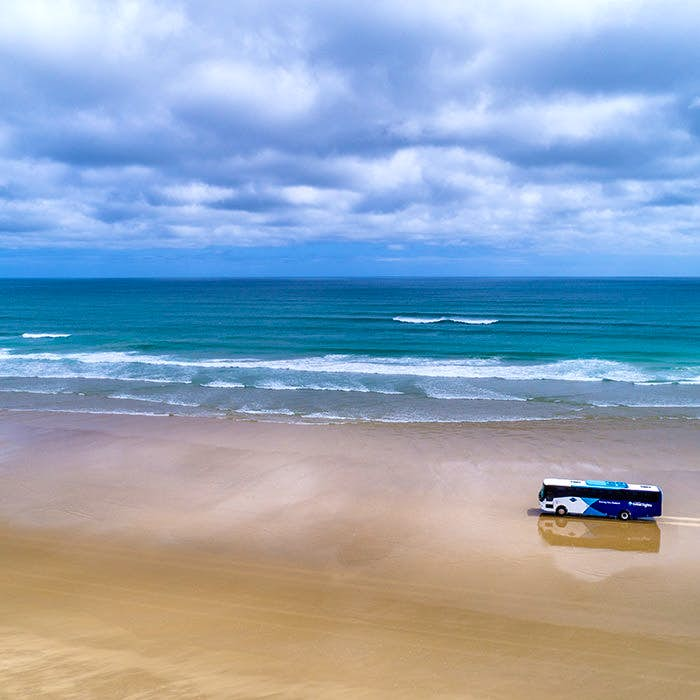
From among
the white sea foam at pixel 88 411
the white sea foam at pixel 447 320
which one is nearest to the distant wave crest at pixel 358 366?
the white sea foam at pixel 88 411

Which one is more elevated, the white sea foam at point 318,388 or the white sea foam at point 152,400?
the white sea foam at point 318,388

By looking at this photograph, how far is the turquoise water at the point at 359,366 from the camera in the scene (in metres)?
30.5

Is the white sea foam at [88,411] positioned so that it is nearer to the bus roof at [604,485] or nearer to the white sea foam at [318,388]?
the white sea foam at [318,388]

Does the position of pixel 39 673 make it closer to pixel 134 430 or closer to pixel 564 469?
pixel 134 430

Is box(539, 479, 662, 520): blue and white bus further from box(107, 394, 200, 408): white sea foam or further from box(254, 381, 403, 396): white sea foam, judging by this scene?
box(107, 394, 200, 408): white sea foam

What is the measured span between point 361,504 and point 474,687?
8311 mm

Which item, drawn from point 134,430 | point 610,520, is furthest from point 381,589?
point 134,430

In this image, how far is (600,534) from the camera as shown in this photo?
16.0 meters

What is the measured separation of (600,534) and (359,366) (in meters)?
26.5

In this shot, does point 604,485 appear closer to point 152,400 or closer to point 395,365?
point 152,400

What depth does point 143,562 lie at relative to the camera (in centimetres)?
1441

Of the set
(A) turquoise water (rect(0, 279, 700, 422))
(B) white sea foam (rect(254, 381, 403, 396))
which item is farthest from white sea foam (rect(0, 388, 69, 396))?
(B) white sea foam (rect(254, 381, 403, 396))

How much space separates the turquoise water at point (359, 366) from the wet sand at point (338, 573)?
7.10m

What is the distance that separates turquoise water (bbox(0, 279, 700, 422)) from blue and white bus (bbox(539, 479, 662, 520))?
11337mm
